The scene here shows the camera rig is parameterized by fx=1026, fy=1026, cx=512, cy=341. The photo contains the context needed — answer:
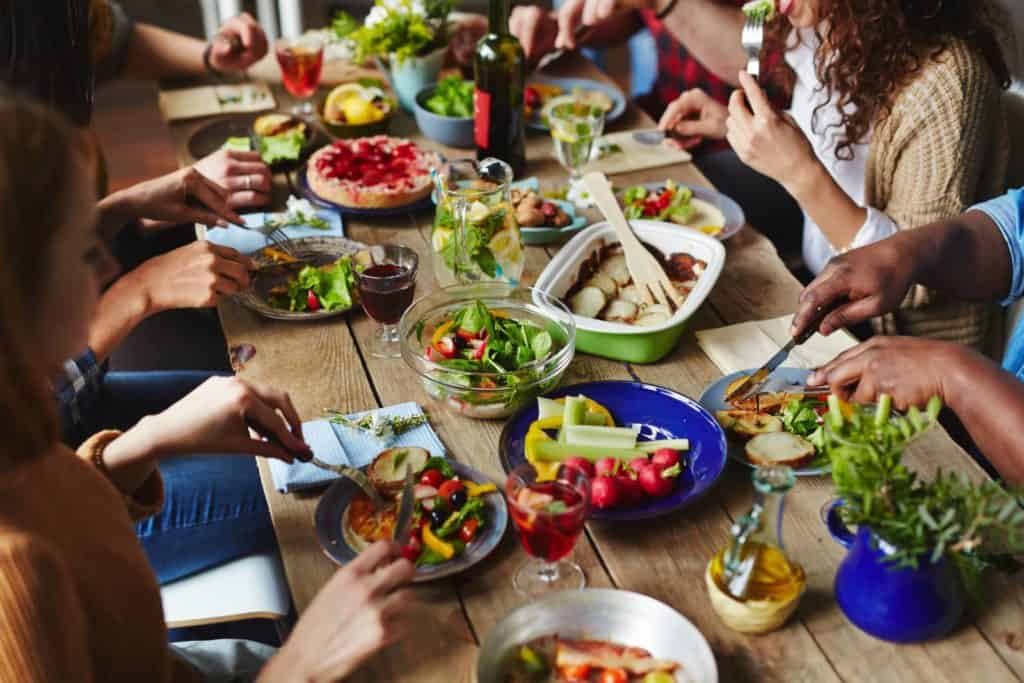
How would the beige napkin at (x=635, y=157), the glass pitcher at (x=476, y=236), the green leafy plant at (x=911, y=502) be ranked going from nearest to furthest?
the green leafy plant at (x=911, y=502) → the glass pitcher at (x=476, y=236) → the beige napkin at (x=635, y=157)

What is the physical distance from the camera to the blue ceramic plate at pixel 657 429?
1.29 metres

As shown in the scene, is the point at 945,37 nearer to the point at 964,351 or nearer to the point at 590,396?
the point at 964,351

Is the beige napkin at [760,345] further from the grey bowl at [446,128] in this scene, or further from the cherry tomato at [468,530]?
the grey bowl at [446,128]

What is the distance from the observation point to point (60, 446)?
1.14 m

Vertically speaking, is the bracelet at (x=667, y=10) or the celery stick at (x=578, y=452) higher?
the bracelet at (x=667, y=10)

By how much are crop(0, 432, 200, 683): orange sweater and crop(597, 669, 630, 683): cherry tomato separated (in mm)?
490

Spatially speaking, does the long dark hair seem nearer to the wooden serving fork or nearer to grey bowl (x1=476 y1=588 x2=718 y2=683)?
the wooden serving fork

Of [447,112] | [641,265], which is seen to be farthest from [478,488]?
[447,112]

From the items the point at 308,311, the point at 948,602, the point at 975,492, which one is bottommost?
the point at 308,311

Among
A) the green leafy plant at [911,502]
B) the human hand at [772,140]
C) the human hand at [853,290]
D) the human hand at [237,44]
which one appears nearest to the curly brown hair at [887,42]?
the human hand at [772,140]

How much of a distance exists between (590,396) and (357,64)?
58.6 inches

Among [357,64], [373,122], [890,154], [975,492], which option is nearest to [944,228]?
[890,154]

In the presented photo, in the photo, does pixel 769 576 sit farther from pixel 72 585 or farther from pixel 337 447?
pixel 72 585

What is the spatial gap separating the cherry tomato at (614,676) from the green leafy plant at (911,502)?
0.29 m
